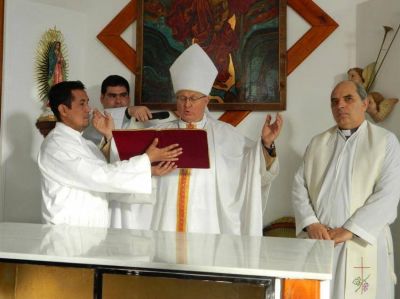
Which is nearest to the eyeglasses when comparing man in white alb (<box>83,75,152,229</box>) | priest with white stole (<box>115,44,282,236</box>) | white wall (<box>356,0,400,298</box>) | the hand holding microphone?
priest with white stole (<box>115,44,282,236</box>)

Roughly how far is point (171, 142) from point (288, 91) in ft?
5.75

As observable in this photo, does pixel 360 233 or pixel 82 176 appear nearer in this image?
pixel 82 176

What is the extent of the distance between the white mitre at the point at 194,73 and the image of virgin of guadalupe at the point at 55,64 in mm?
1414

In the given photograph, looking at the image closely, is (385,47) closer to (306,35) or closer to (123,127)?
(306,35)

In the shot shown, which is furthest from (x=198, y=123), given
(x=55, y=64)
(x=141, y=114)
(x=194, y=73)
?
(x=55, y=64)

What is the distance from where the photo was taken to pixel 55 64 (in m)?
5.00

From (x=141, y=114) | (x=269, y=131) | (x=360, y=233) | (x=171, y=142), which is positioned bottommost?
(x=360, y=233)

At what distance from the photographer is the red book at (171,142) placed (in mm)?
3213

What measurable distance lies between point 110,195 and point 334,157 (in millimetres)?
1359

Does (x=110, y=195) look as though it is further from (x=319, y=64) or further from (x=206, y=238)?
(x=319, y=64)

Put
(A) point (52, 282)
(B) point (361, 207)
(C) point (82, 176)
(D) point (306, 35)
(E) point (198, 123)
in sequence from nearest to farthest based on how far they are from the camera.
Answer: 1. (A) point (52, 282)
2. (C) point (82, 176)
3. (B) point (361, 207)
4. (E) point (198, 123)
5. (D) point (306, 35)

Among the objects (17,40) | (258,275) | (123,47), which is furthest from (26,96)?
(258,275)

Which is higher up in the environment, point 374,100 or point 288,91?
point 288,91

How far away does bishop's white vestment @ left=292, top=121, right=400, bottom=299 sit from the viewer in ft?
11.2
